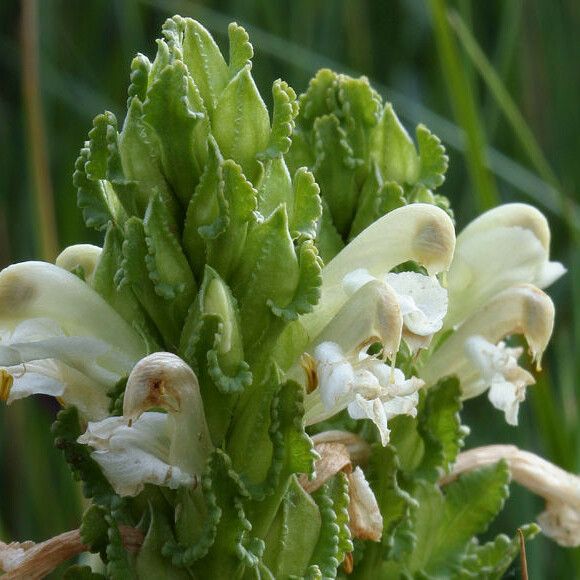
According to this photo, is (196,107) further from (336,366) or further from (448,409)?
(448,409)

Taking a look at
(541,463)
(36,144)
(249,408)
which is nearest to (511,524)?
(541,463)

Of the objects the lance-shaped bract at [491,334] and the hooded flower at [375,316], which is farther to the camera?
the lance-shaped bract at [491,334]

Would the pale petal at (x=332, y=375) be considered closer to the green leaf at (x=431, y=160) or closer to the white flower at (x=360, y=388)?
the white flower at (x=360, y=388)

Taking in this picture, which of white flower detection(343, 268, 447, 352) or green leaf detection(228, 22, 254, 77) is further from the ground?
green leaf detection(228, 22, 254, 77)

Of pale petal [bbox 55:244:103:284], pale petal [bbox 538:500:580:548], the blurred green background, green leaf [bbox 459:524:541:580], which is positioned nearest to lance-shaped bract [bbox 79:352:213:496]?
pale petal [bbox 55:244:103:284]

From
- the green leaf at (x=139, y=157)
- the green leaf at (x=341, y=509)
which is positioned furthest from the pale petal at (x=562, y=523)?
the green leaf at (x=139, y=157)

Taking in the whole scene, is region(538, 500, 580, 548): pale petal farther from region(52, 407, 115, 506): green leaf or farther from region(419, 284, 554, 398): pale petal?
region(52, 407, 115, 506): green leaf
